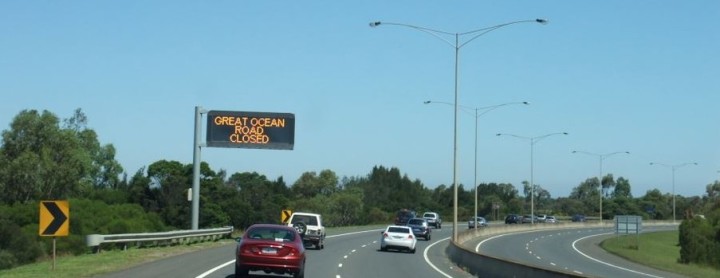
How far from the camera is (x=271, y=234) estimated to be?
2403 cm

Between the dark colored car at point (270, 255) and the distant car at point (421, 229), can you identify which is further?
the distant car at point (421, 229)

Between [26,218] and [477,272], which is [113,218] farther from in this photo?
[477,272]

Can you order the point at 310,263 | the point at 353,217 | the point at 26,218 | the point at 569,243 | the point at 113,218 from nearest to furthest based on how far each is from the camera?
the point at 310,263
the point at 26,218
the point at 569,243
the point at 113,218
the point at 353,217

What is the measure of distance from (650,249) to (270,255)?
65.0 m

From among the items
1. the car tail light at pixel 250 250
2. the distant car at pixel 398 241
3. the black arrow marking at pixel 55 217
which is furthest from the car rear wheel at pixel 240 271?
the distant car at pixel 398 241

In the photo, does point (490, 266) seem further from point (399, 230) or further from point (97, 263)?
point (399, 230)

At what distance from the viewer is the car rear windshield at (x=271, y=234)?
23.9m

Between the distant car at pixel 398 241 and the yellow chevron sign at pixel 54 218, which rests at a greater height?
the yellow chevron sign at pixel 54 218

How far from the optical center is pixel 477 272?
104 ft

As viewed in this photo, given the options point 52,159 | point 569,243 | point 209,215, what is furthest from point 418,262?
point 209,215

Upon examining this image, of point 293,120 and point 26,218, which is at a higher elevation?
point 293,120

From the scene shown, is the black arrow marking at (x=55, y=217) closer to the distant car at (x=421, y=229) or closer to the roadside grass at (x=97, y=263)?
the roadside grass at (x=97, y=263)

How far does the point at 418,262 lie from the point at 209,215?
67661 mm

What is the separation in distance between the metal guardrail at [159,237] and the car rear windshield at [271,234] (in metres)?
11.9
